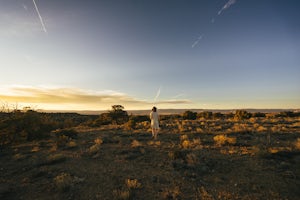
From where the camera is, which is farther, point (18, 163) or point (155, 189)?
point (18, 163)

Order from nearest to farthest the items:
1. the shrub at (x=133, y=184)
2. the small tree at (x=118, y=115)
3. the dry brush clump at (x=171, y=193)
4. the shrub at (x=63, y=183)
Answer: the dry brush clump at (x=171, y=193) < the shrub at (x=133, y=184) < the shrub at (x=63, y=183) < the small tree at (x=118, y=115)

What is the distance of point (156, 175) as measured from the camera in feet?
24.9

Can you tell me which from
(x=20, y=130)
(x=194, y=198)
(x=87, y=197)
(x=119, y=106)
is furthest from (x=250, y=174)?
(x=119, y=106)

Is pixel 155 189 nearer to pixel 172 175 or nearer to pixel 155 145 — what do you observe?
pixel 172 175

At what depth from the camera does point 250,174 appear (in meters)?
7.16

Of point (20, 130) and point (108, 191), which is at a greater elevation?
point (20, 130)

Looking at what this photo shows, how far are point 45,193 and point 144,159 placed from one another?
453 cm

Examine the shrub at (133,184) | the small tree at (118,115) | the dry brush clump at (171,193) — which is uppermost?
the small tree at (118,115)

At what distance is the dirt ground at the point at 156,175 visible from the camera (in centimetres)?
613

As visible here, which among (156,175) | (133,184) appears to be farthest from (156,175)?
(133,184)

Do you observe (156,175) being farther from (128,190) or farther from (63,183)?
(63,183)

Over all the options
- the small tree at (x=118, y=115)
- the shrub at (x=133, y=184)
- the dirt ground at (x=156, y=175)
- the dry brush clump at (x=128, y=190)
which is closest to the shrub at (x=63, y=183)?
the dirt ground at (x=156, y=175)

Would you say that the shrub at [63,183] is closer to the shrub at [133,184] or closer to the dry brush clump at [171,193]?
the shrub at [133,184]

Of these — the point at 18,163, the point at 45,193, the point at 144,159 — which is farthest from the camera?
the point at 18,163
